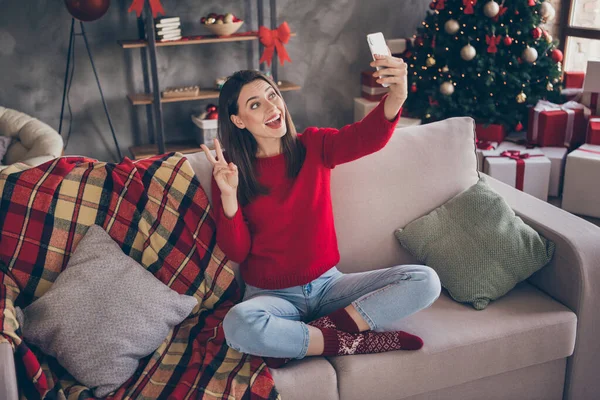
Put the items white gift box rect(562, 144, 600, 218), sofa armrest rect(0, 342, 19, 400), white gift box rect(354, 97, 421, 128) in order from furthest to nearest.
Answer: white gift box rect(354, 97, 421, 128), white gift box rect(562, 144, 600, 218), sofa armrest rect(0, 342, 19, 400)

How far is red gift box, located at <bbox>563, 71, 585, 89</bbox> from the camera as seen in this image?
3963mm

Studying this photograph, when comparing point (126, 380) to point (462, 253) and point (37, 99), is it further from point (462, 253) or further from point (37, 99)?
point (37, 99)

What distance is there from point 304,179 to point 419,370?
0.64 metres

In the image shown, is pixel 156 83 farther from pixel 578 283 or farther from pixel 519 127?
pixel 578 283

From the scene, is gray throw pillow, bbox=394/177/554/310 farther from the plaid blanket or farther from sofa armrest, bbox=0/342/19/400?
sofa armrest, bbox=0/342/19/400

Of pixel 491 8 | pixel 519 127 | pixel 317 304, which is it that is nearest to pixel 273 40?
pixel 491 8

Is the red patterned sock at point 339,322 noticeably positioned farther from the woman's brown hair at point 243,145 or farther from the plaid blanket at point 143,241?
the woman's brown hair at point 243,145

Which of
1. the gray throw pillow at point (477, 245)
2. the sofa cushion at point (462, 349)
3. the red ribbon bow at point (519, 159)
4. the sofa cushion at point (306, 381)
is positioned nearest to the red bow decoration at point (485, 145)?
the red ribbon bow at point (519, 159)

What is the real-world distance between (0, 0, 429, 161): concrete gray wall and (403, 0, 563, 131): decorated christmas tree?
88cm

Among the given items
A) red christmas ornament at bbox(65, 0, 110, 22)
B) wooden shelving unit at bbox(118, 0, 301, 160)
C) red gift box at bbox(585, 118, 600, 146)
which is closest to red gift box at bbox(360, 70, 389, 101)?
wooden shelving unit at bbox(118, 0, 301, 160)

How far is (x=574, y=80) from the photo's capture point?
3.98 m

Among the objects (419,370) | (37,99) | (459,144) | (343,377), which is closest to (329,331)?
(343,377)

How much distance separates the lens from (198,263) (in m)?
1.88

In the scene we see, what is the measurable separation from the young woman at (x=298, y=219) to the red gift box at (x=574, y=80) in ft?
8.64
